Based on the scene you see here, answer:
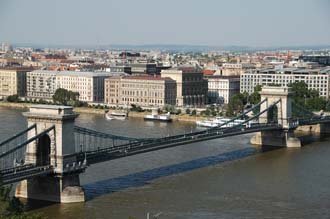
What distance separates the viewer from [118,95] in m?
25.3

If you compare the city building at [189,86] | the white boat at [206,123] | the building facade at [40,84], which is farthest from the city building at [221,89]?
the white boat at [206,123]

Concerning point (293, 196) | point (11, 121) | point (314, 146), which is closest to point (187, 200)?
point (293, 196)

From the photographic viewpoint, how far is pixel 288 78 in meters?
25.6

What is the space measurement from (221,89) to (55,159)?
1839 centimetres

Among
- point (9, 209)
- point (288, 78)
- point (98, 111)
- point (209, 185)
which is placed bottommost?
point (98, 111)

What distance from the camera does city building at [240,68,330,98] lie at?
24.8m

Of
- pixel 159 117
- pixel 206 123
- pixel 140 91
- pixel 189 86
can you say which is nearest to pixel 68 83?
pixel 140 91

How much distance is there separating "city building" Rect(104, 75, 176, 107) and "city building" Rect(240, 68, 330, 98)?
120 inches

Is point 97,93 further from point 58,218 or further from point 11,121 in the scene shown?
point 58,218

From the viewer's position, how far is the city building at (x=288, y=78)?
24781mm

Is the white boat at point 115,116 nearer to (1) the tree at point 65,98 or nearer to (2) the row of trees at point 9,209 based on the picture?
(1) the tree at point 65,98

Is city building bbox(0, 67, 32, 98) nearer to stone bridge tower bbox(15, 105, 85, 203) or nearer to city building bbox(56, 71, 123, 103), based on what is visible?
city building bbox(56, 71, 123, 103)

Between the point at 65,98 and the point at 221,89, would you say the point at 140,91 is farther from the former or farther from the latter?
the point at 221,89

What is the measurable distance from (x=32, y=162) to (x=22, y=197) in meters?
0.42
